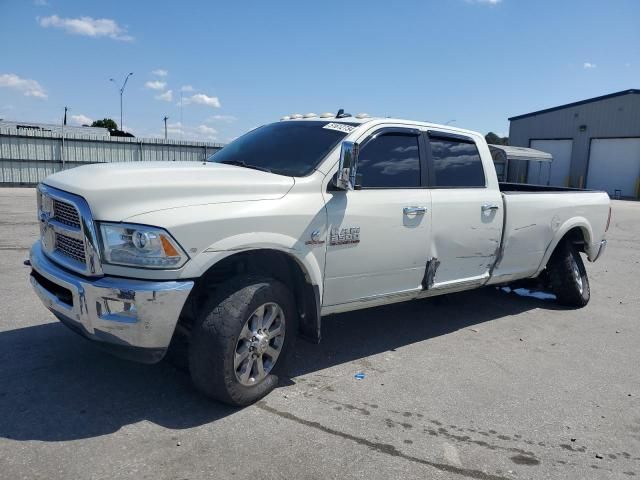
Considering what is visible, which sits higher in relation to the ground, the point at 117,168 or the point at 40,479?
the point at 117,168

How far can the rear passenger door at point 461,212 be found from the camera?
4.84 meters

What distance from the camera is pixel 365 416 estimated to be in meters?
3.60

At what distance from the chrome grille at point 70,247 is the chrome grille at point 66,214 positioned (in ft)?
0.32

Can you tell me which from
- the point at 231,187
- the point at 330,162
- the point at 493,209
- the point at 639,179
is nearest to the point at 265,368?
the point at 231,187

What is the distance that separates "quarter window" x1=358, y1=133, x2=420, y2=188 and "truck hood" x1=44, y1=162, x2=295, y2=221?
790 millimetres

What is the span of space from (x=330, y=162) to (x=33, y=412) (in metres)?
2.61

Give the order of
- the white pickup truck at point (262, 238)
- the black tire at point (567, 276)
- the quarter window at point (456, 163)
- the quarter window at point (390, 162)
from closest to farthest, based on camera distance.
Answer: the white pickup truck at point (262, 238) < the quarter window at point (390, 162) < the quarter window at point (456, 163) < the black tire at point (567, 276)

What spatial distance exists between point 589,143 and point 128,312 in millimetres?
39349

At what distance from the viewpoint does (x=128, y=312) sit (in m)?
3.10

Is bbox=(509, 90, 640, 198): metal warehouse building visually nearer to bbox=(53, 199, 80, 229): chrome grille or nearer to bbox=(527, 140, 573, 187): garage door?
bbox=(527, 140, 573, 187): garage door

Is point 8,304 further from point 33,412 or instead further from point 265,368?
point 265,368

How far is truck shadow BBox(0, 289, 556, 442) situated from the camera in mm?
3330

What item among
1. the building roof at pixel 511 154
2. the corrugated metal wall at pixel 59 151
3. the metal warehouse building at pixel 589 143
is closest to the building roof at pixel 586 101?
the metal warehouse building at pixel 589 143

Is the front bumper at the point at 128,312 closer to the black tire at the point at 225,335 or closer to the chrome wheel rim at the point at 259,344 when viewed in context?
the black tire at the point at 225,335
